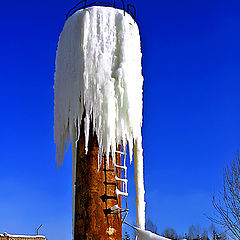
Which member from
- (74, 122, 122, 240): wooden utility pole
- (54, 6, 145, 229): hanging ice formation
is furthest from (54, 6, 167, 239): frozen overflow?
(74, 122, 122, 240): wooden utility pole

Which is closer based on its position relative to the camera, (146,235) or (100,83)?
(146,235)

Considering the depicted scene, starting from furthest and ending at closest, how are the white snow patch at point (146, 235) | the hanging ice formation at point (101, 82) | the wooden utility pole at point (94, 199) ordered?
the hanging ice formation at point (101, 82) → the white snow patch at point (146, 235) → the wooden utility pole at point (94, 199)

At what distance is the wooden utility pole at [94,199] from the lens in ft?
15.9

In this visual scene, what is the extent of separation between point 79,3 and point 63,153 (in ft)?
7.75

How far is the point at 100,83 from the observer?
5203 millimetres

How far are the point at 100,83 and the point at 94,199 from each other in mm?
1606

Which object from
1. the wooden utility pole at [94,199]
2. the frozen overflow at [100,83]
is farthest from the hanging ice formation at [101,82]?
the wooden utility pole at [94,199]

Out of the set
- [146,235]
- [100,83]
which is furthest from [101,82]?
[146,235]

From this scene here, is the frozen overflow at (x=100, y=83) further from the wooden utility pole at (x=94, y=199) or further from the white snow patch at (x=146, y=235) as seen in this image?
the wooden utility pole at (x=94, y=199)

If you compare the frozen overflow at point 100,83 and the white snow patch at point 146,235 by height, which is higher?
the frozen overflow at point 100,83

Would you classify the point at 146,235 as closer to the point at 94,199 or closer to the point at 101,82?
the point at 94,199

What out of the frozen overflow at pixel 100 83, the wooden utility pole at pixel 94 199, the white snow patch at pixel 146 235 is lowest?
the white snow patch at pixel 146 235

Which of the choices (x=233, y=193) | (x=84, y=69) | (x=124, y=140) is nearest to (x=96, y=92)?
(x=84, y=69)

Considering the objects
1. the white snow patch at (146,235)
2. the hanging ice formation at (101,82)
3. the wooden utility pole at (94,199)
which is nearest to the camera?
the wooden utility pole at (94,199)
